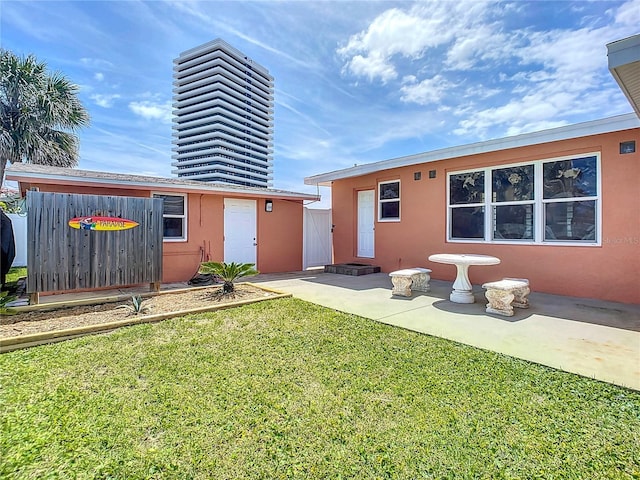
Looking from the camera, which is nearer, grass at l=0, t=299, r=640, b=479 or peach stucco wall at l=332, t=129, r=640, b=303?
grass at l=0, t=299, r=640, b=479

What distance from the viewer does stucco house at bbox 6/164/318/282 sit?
7.26m

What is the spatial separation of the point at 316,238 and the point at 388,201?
3306mm

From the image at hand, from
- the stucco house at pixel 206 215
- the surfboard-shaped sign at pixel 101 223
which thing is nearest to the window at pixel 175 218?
the stucco house at pixel 206 215

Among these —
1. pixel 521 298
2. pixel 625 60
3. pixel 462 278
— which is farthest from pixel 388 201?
pixel 625 60

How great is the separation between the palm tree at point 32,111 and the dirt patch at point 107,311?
32.8 ft

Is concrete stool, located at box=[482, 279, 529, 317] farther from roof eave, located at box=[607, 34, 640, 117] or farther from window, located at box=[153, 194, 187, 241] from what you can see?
window, located at box=[153, 194, 187, 241]

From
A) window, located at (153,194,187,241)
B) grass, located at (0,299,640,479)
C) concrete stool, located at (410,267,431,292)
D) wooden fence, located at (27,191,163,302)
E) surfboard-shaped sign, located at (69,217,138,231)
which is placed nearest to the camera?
grass, located at (0,299,640,479)

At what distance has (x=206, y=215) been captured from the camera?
30.2 feet

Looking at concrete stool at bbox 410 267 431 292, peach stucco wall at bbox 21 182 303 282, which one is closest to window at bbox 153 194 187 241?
peach stucco wall at bbox 21 182 303 282

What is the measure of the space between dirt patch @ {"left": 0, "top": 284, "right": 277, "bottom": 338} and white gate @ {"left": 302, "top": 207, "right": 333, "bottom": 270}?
4763mm

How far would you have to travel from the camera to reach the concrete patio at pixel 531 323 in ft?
11.1

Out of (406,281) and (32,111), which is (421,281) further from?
(32,111)

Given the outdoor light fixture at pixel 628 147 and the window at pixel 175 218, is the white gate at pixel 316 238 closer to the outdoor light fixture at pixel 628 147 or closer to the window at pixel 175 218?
the window at pixel 175 218

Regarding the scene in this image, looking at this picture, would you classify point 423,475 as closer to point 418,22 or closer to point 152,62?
point 418,22
